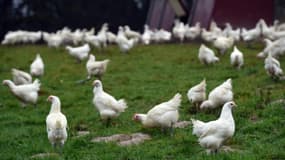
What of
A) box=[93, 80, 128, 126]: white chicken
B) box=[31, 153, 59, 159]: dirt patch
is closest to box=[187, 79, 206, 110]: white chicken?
box=[93, 80, 128, 126]: white chicken

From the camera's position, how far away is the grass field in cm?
964

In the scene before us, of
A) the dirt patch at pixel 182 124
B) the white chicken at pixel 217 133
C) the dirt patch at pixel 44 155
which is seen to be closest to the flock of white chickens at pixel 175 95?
the white chicken at pixel 217 133

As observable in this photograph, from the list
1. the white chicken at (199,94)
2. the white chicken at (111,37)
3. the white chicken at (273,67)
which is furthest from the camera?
the white chicken at (111,37)

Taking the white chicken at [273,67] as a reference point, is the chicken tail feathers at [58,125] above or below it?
below

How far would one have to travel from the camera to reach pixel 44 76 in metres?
19.5

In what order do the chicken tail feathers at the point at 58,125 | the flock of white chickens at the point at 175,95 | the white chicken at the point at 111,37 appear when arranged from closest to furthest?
the flock of white chickens at the point at 175,95
the chicken tail feathers at the point at 58,125
the white chicken at the point at 111,37

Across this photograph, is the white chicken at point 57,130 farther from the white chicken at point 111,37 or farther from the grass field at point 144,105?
the white chicken at point 111,37

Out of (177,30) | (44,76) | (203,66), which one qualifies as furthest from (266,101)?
(177,30)

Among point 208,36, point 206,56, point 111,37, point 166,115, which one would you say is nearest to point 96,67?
point 206,56

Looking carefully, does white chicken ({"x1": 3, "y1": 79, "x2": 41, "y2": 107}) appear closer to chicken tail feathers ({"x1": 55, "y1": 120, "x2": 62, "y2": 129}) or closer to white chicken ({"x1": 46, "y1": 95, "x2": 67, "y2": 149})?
white chicken ({"x1": 46, "y1": 95, "x2": 67, "y2": 149})

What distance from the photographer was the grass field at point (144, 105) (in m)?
9.64

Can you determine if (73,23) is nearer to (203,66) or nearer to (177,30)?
(177,30)

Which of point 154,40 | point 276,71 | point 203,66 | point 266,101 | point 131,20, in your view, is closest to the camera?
point 266,101

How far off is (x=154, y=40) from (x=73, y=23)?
17.9 m
